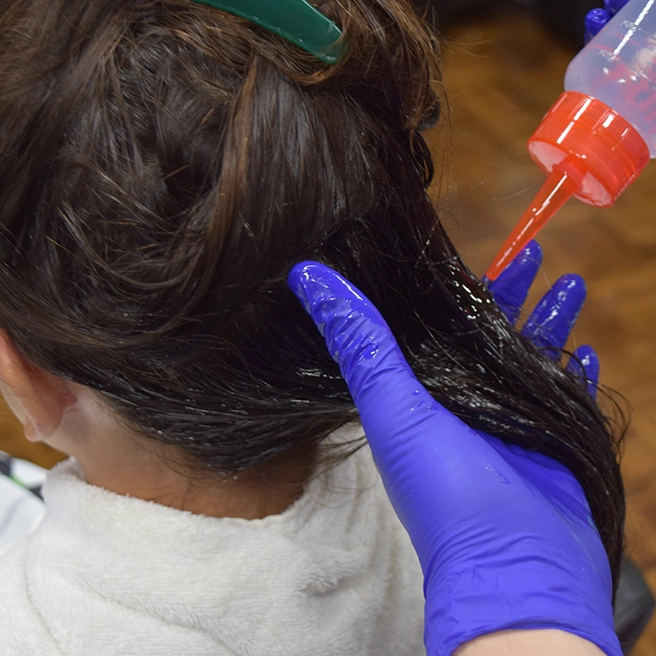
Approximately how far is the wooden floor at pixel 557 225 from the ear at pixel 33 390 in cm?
81

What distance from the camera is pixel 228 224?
0.55m

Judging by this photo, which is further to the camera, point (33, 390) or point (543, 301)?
point (543, 301)

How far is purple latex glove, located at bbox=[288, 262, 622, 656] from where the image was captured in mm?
597

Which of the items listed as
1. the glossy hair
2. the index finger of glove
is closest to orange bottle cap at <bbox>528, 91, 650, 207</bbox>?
the glossy hair

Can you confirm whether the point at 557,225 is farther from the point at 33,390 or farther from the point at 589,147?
the point at 33,390

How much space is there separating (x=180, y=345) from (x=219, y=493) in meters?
0.20

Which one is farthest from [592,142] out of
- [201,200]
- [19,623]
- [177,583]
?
[19,623]

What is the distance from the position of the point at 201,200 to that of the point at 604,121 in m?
0.41

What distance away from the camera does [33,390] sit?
70cm

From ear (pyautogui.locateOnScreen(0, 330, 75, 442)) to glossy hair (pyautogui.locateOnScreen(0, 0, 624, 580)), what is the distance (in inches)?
0.8

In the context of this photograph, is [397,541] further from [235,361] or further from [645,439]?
[645,439]

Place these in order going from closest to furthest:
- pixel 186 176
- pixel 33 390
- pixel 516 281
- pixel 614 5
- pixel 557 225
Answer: pixel 186 176 < pixel 33 390 < pixel 614 5 < pixel 516 281 < pixel 557 225

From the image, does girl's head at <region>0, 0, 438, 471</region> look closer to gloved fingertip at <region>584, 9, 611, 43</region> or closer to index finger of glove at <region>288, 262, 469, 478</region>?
index finger of glove at <region>288, 262, 469, 478</region>

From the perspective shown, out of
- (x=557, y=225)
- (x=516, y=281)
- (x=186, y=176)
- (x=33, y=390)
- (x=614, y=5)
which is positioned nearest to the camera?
(x=186, y=176)
